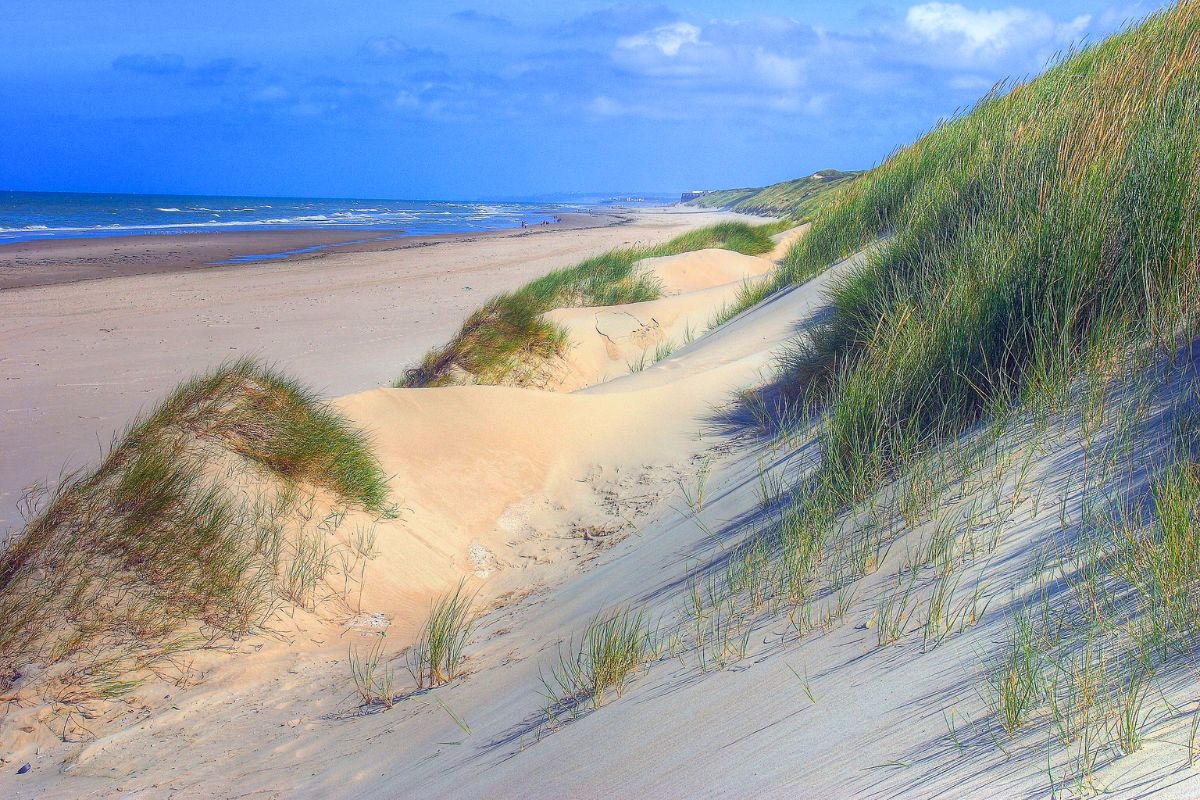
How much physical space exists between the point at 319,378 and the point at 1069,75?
7.70 m

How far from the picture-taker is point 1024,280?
396cm

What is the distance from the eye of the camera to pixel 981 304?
4020mm

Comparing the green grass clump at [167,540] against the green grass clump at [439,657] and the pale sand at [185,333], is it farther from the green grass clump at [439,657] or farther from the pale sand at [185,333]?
the pale sand at [185,333]

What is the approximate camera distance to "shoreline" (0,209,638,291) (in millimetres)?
20552

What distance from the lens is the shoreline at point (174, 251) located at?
2055 cm

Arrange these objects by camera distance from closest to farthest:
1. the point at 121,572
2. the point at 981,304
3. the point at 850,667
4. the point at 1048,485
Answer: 1. the point at 850,667
2. the point at 1048,485
3. the point at 121,572
4. the point at 981,304

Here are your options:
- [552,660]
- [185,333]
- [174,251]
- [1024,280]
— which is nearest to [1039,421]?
[1024,280]

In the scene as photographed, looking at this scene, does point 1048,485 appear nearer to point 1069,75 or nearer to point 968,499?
point 968,499

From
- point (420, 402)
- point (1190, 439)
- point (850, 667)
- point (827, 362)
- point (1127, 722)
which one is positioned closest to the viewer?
point (1127, 722)

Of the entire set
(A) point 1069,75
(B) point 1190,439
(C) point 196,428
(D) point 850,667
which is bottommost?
(D) point 850,667

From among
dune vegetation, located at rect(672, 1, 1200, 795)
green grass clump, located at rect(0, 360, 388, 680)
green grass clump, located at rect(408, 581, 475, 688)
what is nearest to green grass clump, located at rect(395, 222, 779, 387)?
dune vegetation, located at rect(672, 1, 1200, 795)

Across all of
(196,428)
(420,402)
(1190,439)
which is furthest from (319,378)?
(1190,439)

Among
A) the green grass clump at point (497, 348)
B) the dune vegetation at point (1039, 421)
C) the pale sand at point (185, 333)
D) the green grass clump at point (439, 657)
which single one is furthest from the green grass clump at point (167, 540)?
the green grass clump at point (497, 348)

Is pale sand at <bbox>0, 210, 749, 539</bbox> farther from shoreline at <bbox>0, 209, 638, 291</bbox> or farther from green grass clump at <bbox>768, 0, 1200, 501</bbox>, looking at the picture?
green grass clump at <bbox>768, 0, 1200, 501</bbox>
